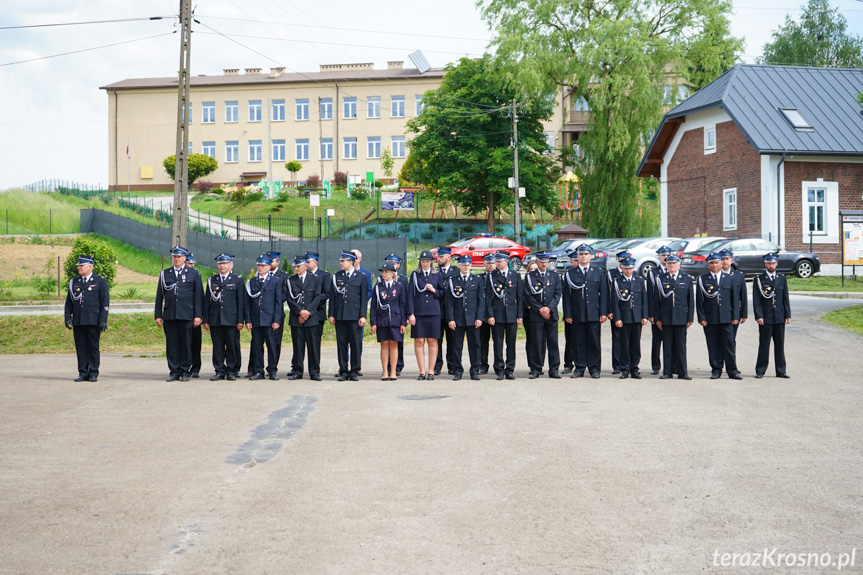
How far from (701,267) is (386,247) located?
12.5 m

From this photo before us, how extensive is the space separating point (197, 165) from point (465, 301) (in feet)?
203

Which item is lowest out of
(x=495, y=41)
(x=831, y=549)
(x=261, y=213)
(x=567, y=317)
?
(x=831, y=549)

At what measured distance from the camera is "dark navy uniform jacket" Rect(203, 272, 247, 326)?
14.7 meters

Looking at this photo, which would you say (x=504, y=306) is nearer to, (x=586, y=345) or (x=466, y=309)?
(x=466, y=309)

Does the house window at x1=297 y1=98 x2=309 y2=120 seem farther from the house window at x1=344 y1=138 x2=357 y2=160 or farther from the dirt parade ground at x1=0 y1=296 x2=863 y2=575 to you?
the dirt parade ground at x1=0 y1=296 x2=863 y2=575

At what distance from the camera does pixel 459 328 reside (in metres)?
14.8

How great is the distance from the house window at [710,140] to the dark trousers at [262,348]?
1232 inches

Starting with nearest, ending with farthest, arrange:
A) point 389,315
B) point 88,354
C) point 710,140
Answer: point 88,354
point 389,315
point 710,140

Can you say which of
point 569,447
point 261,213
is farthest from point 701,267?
point 261,213

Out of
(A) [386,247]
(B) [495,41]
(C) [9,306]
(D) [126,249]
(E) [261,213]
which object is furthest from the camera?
(E) [261,213]

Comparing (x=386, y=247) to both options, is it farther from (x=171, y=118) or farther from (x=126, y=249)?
(x=171, y=118)

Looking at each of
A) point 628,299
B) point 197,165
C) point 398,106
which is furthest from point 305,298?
point 398,106

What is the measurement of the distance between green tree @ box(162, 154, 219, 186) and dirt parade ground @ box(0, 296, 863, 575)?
203 feet

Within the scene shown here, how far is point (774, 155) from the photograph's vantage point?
123 feet
